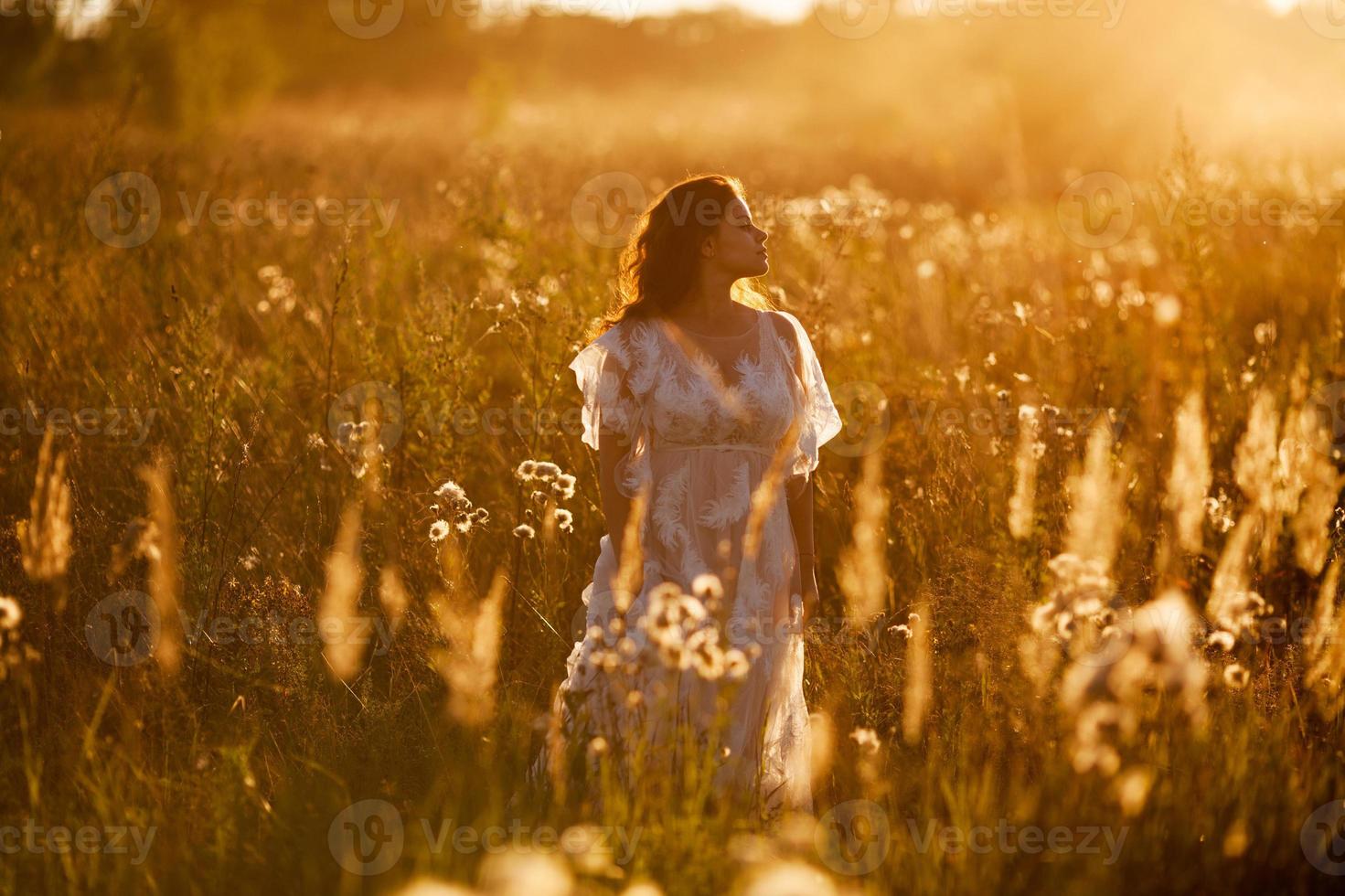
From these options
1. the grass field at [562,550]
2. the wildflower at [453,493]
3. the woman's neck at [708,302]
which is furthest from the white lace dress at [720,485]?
the wildflower at [453,493]

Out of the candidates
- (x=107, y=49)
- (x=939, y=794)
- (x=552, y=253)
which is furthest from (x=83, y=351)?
(x=107, y=49)

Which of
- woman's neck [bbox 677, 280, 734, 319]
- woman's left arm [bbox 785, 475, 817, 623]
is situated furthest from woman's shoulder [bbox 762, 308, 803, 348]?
woman's left arm [bbox 785, 475, 817, 623]

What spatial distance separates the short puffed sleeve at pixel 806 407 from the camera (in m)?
4.05

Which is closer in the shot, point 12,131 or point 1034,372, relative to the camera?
point 1034,372

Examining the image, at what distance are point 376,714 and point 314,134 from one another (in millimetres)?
17446

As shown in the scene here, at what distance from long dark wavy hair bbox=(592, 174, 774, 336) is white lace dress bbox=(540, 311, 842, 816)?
15cm

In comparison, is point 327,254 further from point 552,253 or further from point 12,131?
point 12,131

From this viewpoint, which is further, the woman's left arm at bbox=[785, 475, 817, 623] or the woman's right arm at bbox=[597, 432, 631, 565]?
the woman's left arm at bbox=[785, 475, 817, 623]

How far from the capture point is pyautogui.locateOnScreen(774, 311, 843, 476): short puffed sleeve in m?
4.05

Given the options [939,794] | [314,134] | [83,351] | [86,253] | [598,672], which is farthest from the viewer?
[314,134]

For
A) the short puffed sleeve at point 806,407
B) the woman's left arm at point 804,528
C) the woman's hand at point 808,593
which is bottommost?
the woman's hand at point 808,593

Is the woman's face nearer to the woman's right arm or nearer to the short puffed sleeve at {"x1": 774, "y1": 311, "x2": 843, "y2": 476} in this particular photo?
the short puffed sleeve at {"x1": 774, "y1": 311, "x2": 843, "y2": 476}

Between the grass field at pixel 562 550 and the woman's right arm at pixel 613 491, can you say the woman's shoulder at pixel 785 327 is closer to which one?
the woman's right arm at pixel 613 491

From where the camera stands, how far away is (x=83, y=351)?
18.9 ft
